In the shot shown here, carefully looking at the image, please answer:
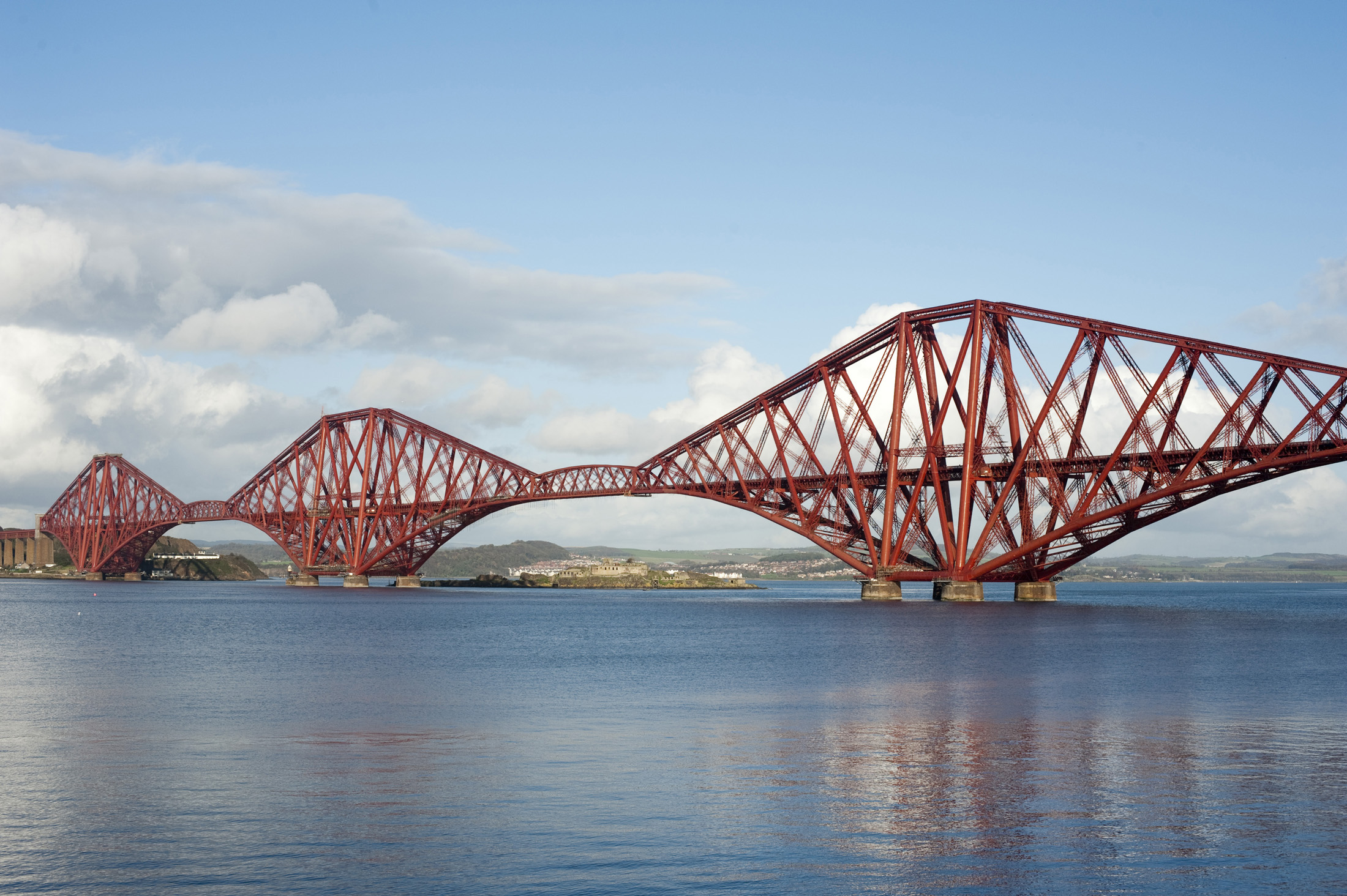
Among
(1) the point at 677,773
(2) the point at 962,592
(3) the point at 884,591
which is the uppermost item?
(2) the point at 962,592

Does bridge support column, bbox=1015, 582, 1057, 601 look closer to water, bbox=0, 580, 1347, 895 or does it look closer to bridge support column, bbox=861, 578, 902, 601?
bridge support column, bbox=861, 578, 902, 601

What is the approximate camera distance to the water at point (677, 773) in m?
14.4

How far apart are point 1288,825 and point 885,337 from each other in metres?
75.3

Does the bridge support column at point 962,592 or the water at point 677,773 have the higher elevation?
the bridge support column at point 962,592

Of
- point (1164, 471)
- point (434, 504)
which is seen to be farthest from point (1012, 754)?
point (434, 504)

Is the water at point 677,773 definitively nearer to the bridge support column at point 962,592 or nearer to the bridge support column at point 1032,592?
the bridge support column at point 962,592

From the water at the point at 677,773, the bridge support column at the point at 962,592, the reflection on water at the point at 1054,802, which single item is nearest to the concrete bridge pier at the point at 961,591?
the bridge support column at the point at 962,592

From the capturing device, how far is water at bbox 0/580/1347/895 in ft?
47.2

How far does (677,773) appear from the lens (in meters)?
20.3

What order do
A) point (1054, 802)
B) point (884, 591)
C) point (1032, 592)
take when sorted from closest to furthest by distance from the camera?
point (1054, 802) → point (884, 591) → point (1032, 592)

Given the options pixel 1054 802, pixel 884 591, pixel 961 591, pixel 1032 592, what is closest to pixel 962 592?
pixel 961 591

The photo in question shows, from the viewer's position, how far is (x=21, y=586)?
6698 inches

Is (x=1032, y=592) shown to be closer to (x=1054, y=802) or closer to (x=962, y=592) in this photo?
(x=962, y=592)

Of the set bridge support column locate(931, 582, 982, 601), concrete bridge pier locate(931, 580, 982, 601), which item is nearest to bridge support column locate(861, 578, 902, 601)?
concrete bridge pier locate(931, 580, 982, 601)
